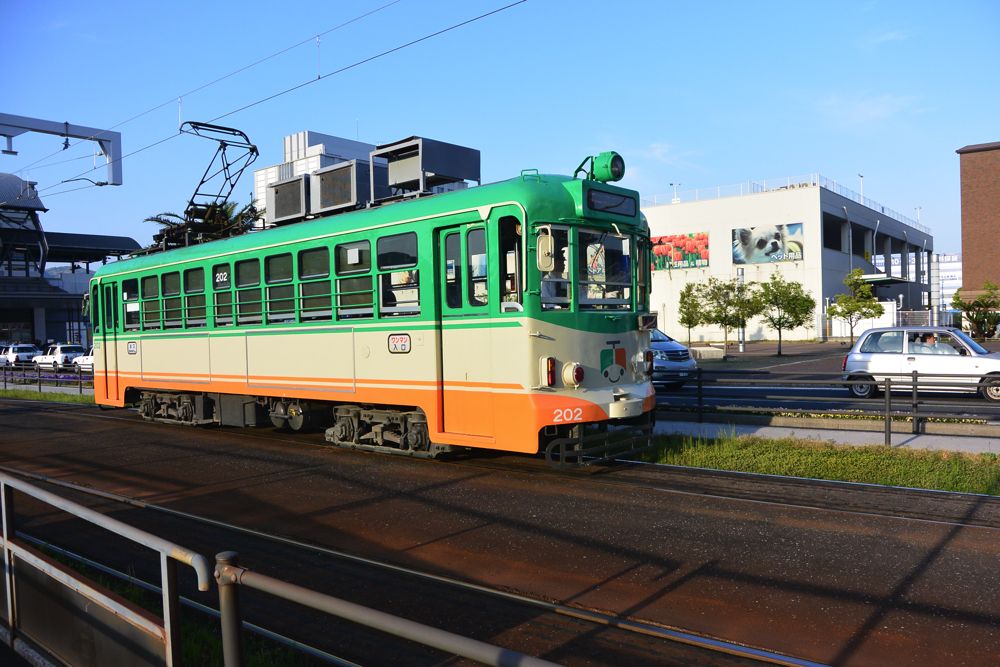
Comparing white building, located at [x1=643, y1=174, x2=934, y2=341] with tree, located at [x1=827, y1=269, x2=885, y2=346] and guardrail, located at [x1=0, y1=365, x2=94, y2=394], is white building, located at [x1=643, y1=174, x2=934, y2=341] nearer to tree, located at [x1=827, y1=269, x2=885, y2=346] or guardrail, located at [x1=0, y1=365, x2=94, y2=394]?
tree, located at [x1=827, y1=269, x2=885, y2=346]

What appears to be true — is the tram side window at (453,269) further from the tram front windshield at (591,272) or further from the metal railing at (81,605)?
the metal railing at (81,605)

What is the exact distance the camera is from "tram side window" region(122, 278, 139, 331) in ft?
52.5

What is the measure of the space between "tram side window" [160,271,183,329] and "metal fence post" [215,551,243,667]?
12654 mm

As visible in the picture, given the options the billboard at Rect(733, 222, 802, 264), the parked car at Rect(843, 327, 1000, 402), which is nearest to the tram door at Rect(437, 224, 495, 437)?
the parked car at Rect(843, 327, 1000, 402)

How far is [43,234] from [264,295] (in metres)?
55.5

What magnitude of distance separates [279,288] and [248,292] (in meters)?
0.95

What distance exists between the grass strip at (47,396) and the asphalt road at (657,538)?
1435 centimetres

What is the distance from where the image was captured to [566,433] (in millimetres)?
9211

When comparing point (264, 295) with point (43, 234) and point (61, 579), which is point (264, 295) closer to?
point (61, 579)

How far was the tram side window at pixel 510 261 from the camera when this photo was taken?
8.87 m

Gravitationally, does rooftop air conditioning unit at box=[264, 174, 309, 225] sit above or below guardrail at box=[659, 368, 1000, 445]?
above

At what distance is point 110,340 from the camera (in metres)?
17.2

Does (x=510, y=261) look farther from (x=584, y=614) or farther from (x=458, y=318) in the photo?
(x=584, y=614)

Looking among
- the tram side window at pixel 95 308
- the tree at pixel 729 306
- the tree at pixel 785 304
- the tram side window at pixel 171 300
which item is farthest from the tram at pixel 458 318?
the tree at pixel 785 304
